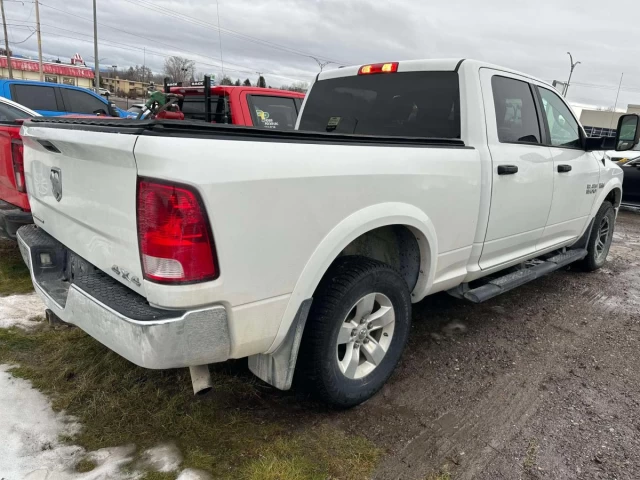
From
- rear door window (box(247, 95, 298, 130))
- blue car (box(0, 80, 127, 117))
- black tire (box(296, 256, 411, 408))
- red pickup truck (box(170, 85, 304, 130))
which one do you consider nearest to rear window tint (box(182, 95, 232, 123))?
red pickup truck (box(170, 85, 304, 130))

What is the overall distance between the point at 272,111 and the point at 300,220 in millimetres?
4669

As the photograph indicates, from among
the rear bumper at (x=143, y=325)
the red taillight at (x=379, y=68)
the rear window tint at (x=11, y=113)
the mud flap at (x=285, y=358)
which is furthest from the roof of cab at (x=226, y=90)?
the mud flap at (x=285, y=358)

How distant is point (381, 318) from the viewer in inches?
111

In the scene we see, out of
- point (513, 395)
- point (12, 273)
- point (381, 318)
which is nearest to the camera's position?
point (381, 318)

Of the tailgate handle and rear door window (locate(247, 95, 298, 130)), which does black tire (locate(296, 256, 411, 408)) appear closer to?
the tailgate handle

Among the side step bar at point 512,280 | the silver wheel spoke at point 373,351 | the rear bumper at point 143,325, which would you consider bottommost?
the silver wheel spoke at point 373,351

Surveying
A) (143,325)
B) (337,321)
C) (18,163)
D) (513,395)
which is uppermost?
(18,163)

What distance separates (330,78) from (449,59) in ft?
3.66

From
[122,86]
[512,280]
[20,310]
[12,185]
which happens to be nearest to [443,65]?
[512,280]

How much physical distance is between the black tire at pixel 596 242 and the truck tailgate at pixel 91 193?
16.0 feet

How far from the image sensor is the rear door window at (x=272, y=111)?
20.7 ft

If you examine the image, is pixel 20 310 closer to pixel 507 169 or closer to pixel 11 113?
pixel 507 169

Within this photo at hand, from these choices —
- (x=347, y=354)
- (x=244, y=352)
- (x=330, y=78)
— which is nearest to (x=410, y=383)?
(x=347, y=354)

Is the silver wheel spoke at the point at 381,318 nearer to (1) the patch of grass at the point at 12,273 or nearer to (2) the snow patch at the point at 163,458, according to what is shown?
(2) the snow patch at the point at 163,458
